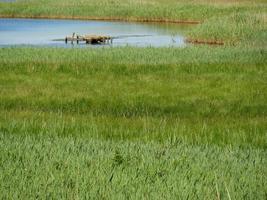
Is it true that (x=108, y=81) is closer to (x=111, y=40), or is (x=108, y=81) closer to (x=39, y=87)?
(x=39, y=87)

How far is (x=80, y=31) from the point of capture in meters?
46.1

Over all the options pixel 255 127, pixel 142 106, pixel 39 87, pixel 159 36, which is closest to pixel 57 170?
pixel 255 127

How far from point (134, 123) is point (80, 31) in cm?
3422

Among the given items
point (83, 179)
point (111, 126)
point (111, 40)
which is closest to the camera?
point (83, 179)

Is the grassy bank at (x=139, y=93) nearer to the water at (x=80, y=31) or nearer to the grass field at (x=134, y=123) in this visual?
the grass field at (x=134, y=123)

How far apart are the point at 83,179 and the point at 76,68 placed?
14307 millimetres

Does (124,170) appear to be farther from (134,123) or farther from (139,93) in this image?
(139,93)

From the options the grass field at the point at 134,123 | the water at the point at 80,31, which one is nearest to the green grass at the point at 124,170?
the grass field at the point at 134,123

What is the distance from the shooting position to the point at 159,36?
42438mm

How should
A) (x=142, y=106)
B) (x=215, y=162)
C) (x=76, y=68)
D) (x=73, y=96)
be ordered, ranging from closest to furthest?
1. (x=215, y=162)
2. (x=142, y=106)
3. (x=73, y=96)
4. (x=76, y=68)

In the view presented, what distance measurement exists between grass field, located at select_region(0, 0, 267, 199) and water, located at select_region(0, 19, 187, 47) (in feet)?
28.6

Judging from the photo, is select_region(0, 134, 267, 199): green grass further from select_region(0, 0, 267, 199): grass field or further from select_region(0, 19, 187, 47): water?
select_region(0, 19, 187, 47): water

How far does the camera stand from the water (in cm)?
3824

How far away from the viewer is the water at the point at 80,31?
125 ft
